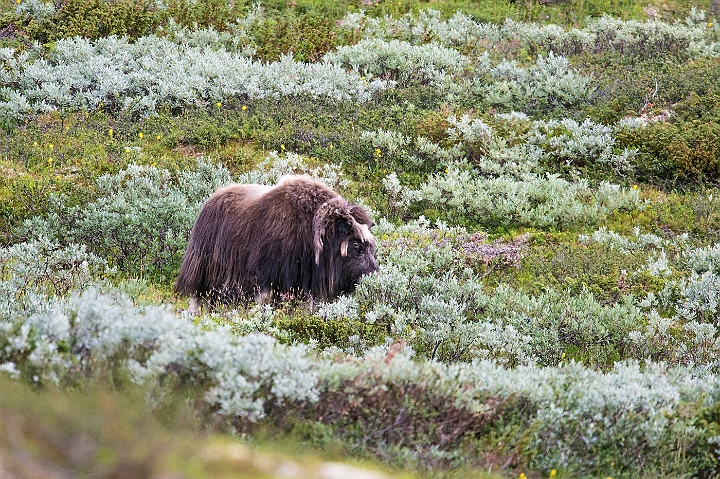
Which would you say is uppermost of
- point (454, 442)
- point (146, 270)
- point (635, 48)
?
point (635, 48)

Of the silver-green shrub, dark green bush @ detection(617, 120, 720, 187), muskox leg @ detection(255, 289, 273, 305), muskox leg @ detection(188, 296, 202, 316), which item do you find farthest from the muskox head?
dark green bush @ detection(617, 120, 720, 187)

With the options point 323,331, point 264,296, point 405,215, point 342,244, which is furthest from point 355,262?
point 405,215

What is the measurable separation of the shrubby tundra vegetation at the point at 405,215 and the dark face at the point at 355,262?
112 mm

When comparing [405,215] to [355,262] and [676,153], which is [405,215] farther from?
[676,153]

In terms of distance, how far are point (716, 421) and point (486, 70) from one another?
13.9m

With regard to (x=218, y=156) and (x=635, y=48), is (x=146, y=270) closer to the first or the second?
(x=218, y=156)

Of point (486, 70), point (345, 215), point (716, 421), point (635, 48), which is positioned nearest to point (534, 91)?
point (486, 70)

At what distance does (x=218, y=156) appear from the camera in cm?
1422

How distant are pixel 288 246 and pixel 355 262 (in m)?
0.76

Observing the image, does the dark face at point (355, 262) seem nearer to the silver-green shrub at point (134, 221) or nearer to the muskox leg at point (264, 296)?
the muskox leg at point (264, 296)

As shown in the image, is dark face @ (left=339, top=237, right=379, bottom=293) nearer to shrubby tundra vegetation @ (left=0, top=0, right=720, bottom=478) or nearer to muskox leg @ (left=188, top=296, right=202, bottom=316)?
shrubby tundra vegetation @ (left=0, top=0, right=720, bottom=478)

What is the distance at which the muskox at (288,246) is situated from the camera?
8.93m

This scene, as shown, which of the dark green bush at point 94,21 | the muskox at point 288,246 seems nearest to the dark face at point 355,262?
the muskox at point 288,246

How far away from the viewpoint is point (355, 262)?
9141 mm
